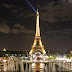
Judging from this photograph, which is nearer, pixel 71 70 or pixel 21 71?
pixel 71 70

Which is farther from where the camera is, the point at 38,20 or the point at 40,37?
the point at 38,20

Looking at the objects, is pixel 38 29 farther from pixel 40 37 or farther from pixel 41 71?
pixel 41 71

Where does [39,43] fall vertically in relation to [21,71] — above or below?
above

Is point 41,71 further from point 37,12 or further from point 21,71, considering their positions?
point 37,12

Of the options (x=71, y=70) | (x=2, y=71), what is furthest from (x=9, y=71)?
(x=71, y=70)

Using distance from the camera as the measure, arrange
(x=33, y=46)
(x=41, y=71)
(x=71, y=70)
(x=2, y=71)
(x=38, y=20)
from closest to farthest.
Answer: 1. (x=71, y=70)
2. (x=2, y=71)
3. (x=41, y=71)
4. (x=33, y=46)
5. (x=38, y=20)

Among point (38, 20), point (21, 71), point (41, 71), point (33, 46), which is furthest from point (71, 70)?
point (38, 20)

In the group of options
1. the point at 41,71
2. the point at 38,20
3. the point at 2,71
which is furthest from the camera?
the point at 38,20

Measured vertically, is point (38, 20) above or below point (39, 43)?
above

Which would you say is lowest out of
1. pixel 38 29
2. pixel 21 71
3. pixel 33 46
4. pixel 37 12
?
pixel 21 71
